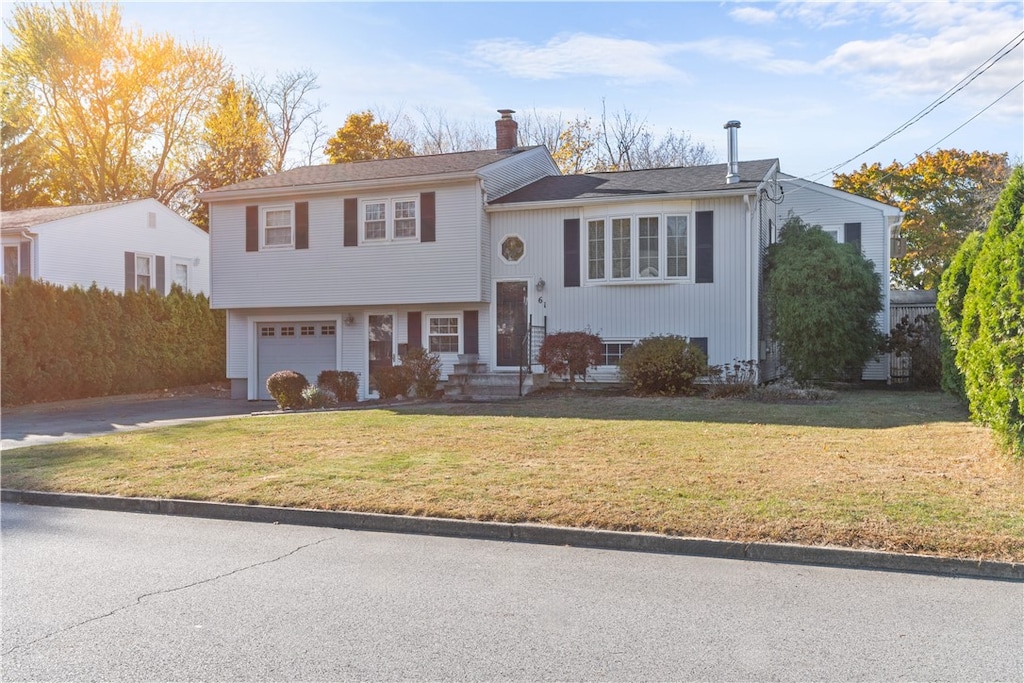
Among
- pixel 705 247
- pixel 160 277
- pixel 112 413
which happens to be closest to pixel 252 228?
pixel 112 413

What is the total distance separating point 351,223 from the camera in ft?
68.8

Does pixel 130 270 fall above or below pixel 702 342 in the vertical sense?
above

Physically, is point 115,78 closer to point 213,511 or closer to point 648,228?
point 648,228

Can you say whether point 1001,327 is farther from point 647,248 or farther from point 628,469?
point 647,248

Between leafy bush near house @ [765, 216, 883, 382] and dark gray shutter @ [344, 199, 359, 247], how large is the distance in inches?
390

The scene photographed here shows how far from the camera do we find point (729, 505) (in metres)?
7.31

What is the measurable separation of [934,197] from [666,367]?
21383mm

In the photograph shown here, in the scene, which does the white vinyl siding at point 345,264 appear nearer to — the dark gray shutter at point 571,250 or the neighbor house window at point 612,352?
the dark gray shutter at point 571,250

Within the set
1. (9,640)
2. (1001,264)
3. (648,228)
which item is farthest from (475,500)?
(648,228)

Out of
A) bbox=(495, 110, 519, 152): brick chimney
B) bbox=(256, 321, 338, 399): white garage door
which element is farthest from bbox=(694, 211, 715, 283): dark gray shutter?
bbox=(256, 321, 338, 399): white garage door

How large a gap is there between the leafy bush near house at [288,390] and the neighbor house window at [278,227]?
192 inches

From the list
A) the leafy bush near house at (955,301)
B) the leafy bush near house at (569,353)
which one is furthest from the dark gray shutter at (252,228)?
the leafy bush near house at (955,301)

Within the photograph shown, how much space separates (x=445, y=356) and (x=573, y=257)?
157 inches

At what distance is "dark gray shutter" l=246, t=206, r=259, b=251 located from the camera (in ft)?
72.1
